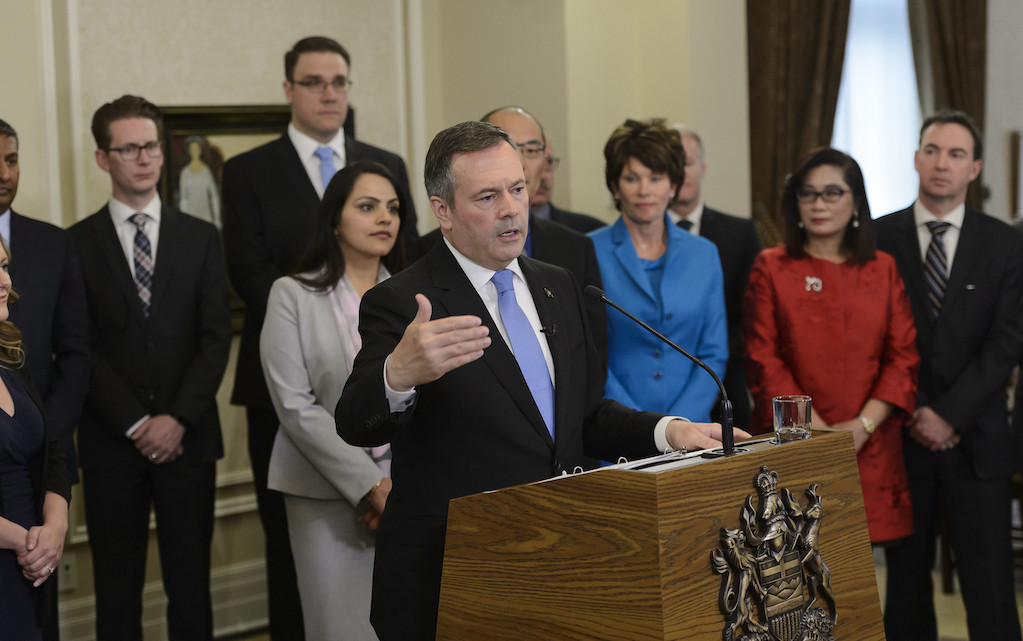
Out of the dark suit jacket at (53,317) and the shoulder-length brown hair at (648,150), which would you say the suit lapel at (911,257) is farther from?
the dark suit jacket at (53,317)

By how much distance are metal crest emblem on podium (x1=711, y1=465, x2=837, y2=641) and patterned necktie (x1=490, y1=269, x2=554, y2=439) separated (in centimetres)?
55

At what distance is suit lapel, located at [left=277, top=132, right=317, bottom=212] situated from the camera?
3.96 metres

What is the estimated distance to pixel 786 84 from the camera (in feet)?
22.0

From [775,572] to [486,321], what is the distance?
77 centimetres

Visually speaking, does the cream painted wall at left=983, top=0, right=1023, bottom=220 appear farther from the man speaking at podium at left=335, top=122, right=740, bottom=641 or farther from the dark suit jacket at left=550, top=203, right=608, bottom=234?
the man speaking at podium at left=335, top=122, right=740, bottom=641

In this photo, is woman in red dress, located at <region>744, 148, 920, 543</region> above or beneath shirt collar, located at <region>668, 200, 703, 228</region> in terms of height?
beneath

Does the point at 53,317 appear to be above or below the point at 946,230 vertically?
below

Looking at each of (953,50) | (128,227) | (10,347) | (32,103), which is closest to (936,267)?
(128,227)

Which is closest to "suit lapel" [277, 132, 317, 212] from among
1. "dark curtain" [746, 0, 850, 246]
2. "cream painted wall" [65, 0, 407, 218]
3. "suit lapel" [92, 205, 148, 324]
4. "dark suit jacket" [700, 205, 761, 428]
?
"suit lapel" [92, 205, 148, 324]

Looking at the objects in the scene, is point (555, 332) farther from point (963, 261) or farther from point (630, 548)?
point (963, 261)

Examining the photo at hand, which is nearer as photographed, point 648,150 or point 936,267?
point 648,150

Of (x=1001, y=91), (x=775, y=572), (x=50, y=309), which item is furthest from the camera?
(x=1001, y=91)

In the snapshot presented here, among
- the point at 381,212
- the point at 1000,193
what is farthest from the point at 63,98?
the point at 1000,193

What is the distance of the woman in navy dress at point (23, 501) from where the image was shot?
270cm
